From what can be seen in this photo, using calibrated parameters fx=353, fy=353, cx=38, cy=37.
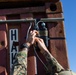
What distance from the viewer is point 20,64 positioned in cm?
395

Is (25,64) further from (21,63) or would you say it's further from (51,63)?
(51,63)

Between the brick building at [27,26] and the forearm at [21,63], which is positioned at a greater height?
the brick building at [27,26]

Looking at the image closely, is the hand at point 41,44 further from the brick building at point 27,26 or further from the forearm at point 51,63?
the brick building at point 27,26

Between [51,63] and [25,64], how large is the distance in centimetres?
36

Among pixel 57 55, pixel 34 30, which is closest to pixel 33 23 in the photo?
pixel 34 30

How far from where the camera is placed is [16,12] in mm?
4609

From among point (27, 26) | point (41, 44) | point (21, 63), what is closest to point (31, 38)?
point (41, 44)

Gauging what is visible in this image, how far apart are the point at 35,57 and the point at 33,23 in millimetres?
448

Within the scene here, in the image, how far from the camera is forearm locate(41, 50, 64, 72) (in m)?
4.11

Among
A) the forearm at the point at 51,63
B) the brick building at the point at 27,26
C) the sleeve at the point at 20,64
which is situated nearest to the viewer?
the sleeve at the point at 20,64

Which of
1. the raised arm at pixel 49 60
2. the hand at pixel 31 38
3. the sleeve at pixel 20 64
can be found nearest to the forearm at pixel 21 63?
the sleeve at pixel 20 64

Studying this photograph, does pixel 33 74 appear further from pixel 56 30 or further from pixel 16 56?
pixel 56 30

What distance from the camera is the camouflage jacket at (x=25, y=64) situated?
3885 mm

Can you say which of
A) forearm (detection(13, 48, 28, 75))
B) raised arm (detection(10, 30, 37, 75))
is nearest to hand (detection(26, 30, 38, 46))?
raised arm (detection(10, 30, 37, 75))
